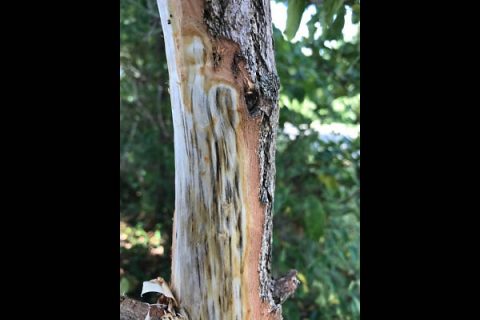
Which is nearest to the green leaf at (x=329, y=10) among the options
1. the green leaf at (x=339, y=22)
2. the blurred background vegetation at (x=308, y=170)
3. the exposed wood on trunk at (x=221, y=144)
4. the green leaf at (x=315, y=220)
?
the green leaf at (x=339, y=22)

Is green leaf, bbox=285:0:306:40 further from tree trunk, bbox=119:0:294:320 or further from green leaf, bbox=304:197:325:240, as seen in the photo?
green leaf, bbox=304:197:325:240

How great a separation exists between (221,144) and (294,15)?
1.60 ft

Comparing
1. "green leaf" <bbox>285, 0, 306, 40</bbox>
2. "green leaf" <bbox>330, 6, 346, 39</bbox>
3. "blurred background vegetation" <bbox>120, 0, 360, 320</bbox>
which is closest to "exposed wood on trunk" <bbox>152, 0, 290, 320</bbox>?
"green leaf" <bbox>285, 0, 306, 40</bbox>

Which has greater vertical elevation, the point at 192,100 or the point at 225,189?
the point at 192,100

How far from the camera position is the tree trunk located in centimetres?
78

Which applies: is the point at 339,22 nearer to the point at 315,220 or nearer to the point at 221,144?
the point at 221,144

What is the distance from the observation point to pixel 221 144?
80 cm

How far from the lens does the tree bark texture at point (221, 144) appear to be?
0.78 metres

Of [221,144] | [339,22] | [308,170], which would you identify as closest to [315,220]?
[308,170]

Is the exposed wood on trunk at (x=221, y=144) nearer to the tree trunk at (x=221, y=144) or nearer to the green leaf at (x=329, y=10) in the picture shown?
the tree trunk at (x=221, y=144)
